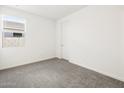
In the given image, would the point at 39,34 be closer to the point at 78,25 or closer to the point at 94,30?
the point at 78,25

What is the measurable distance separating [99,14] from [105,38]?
90cm

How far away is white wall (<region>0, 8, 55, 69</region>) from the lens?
307 cm

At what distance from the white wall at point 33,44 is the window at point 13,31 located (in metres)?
0.18

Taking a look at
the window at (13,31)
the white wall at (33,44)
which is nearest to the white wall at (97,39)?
the white wall at (33,44)

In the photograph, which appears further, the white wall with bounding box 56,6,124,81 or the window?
the window

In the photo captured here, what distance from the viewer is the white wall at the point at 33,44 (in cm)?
307

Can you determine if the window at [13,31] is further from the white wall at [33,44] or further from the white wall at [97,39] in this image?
the white wall at [97,39]

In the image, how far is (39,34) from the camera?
4078 mm

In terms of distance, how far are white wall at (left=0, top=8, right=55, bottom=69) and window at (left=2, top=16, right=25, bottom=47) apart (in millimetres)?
175

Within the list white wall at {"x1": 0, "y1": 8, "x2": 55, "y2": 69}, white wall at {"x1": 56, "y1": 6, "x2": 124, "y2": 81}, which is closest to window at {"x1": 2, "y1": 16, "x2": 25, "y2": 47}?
white wall at {"x1": 0, "y1": 8, "x2": 55, "y2": 69}

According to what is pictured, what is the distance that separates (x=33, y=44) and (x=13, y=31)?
106 centimetres

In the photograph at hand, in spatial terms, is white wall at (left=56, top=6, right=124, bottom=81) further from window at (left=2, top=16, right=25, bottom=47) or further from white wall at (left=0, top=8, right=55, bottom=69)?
window at (left=2, top=16, right=25, bottom=47)

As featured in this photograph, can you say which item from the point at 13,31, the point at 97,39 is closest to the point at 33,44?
the point at 13,31

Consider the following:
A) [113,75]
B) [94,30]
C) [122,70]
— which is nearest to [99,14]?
[94,30]
